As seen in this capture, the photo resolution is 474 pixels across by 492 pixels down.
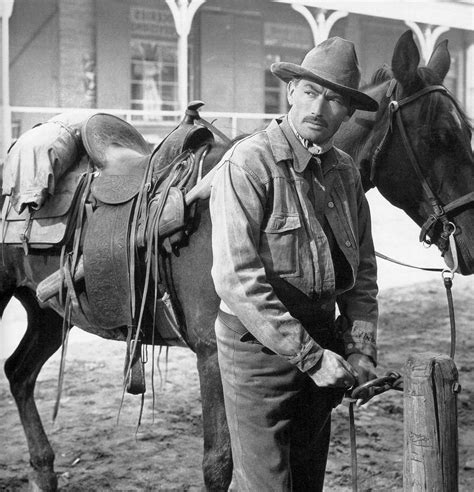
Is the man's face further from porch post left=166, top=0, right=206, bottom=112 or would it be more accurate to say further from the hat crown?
A: porch post left=166, top=0, right=206, bottom=112

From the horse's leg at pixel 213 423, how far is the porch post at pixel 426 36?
15.3 m

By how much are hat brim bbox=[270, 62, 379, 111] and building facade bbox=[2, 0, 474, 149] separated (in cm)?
1044

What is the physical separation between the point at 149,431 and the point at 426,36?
1531cm

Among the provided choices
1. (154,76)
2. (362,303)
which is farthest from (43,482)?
(154,76)

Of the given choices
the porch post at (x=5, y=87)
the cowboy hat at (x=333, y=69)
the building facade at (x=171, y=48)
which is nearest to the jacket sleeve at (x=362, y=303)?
the cowboy hat at (x=333, y=69)

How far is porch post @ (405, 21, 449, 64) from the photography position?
17.3 meters

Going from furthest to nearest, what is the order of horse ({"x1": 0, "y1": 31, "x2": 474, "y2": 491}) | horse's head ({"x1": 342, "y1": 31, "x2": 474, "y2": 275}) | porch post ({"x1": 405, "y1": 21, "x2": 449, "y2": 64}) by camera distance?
1. porch post ({"x1": 405, "y1": 21, "x2": 449, "y2": 64})
2. horse's head ({"x1": 342, "y1": 31, "x2": 474, "y2": 275})
3. horse ({"x1": 0, "y1": 31, "x2": 474, "y2": 491})

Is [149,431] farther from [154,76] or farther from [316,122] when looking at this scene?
[154,76]

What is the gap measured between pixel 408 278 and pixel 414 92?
701 cm

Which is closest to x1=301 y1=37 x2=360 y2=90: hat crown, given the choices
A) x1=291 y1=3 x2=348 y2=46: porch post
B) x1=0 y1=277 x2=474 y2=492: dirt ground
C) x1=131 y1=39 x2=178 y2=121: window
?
x1=0 y1=277 x2=474 y2=492: dirt ground

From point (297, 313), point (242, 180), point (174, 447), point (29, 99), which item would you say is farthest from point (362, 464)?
point (29, 99)

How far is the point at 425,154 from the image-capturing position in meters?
3.50

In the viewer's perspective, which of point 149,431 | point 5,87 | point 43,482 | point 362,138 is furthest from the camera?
point 5,87

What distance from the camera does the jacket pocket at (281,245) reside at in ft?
7.25
